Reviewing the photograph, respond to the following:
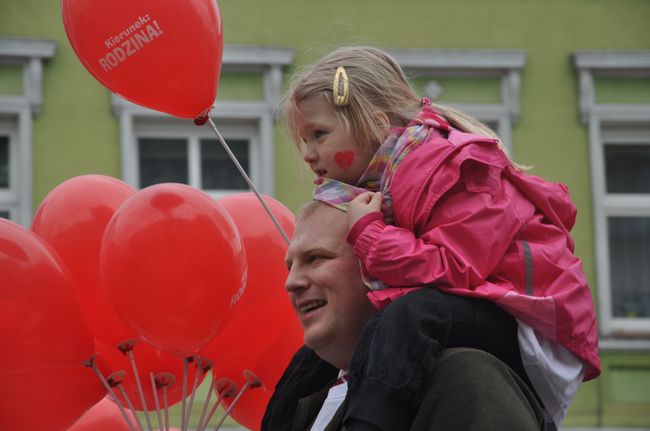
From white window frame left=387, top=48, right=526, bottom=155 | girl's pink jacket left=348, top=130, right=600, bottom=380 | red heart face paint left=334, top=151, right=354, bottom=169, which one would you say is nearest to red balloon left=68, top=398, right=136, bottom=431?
red heart face paint left=334, top=151, right=354, bottom=169

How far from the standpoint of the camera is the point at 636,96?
11.3m

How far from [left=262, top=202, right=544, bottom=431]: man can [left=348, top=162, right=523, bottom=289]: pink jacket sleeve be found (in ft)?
0.43

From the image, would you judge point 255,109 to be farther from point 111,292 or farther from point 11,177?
point 111,292

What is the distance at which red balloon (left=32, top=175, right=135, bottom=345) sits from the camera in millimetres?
4336

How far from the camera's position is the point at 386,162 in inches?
125

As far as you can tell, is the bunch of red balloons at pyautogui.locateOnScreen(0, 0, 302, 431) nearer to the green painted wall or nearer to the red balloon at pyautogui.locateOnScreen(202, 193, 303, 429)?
the red balloon at pyautogui.locateOnScreen(202, 193, 303, 429)

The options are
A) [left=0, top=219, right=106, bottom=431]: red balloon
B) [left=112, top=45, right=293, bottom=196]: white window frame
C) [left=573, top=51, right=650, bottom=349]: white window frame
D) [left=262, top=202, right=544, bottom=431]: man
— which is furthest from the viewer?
[left=573, top=51, right=650, bottom=349]: white window frame

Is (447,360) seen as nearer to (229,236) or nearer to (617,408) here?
(229,236)

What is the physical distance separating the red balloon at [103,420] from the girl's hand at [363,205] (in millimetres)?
1880

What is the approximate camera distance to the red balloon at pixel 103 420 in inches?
184

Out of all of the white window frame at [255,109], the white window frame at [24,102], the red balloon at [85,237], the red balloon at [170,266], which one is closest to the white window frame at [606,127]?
the white window frame at [255,109]

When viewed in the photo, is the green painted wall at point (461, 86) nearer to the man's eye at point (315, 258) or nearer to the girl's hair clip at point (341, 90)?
the girl's hair clip at point (341, 90)

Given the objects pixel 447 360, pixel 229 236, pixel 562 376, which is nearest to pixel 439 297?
pixel 447 360

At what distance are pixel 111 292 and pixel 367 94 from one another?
119 centimetres
